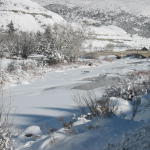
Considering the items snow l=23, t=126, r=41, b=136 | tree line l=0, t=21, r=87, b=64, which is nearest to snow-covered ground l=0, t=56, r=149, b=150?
snow l=23, t=126, r=41, b=136

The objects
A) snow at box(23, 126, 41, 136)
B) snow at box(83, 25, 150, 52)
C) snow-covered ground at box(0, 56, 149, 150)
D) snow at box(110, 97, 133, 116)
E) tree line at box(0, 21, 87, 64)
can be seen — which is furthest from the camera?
snow at box(83, 25, 150, 52)

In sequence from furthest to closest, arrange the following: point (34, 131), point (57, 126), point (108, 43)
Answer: point (108, 43)
point (57, 126)
point (34, 131)

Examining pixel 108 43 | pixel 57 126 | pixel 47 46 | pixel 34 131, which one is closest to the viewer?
pixel 34 131

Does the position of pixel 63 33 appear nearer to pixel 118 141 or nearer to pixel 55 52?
pixel 55 52

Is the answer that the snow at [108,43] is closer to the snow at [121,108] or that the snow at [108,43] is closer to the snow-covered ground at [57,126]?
the snow-covered ground at [57,126]

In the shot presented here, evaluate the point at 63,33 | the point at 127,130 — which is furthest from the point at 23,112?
the point at 63,33

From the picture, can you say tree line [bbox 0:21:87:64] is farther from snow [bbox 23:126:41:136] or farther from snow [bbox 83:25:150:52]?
snow [bbox 23:126:41:136]

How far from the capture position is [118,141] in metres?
5.32

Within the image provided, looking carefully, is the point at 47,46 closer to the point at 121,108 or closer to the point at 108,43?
the point at 121,108

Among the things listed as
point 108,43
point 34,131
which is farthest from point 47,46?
point 108,43

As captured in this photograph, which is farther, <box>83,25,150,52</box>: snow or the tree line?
<box>83,25,150,52</box>: snow

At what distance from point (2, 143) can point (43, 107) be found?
708cm

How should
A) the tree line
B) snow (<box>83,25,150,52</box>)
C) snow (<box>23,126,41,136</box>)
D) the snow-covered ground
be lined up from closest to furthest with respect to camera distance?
the snow-covered ground
snow (<box>23,126,41,136</box>)
the tree line
snow (<box>83,25,150,52</box>)

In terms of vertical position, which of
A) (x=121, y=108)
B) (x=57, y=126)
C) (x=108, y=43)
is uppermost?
(x=121, y=108)
